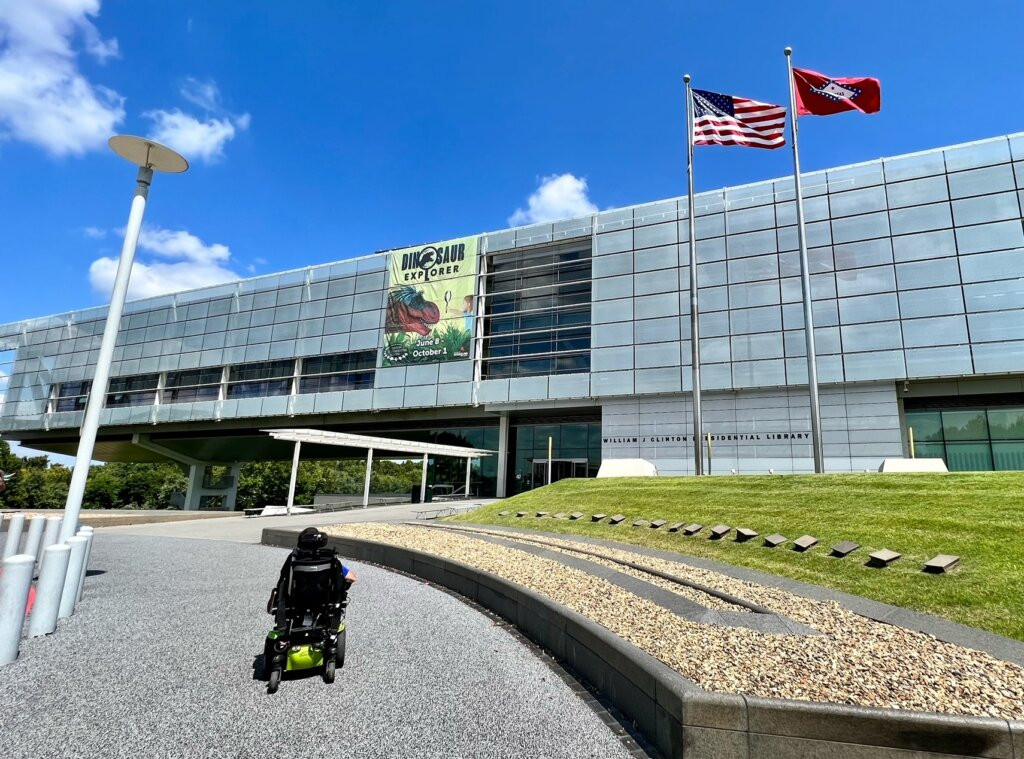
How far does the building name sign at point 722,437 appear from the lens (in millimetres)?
29828

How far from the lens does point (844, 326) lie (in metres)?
29.4

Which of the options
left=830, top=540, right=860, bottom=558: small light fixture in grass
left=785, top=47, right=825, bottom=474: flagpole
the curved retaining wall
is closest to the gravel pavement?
the curved retaining wall

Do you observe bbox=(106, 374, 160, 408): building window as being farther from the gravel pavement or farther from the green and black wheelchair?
the green and black wheelchair

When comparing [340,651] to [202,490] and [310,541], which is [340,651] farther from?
[202,490]

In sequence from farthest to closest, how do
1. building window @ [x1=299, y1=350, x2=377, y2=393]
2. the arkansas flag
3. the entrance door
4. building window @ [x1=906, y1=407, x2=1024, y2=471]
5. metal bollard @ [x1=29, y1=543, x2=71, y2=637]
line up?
building window @ [x1=299, y1=350, x2=377, y2=393]
the entrance door
building window @ [x1=906, y1=407, x2=1024, y2=471]
the arkansas flag
metal bollard @ [x1=29, y1=543, x2=71, y2=637]

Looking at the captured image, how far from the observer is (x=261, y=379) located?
48.5 m

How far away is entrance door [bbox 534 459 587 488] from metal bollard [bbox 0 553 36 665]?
110 ft

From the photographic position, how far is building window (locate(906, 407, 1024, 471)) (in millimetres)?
26750

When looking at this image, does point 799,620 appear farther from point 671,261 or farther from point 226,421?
point 226,421

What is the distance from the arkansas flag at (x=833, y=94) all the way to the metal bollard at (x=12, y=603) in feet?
75.9

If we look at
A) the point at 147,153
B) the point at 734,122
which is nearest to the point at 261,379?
the point at 147,153

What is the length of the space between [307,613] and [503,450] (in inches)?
1385

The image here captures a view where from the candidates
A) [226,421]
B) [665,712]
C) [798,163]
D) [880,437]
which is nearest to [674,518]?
[665,712]

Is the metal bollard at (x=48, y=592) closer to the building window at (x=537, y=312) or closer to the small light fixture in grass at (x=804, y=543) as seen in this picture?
the small light fixture in grass at (x=804, y=543)
